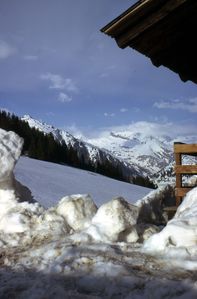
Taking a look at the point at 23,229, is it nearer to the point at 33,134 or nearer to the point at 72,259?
the point at 72,259

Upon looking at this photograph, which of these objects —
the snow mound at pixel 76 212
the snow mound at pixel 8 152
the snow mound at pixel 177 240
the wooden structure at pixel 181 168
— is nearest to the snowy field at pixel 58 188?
the wooden structure at pixel 181 168

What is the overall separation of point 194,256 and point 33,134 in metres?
57.6

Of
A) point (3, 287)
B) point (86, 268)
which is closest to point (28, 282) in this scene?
point (3, 287)

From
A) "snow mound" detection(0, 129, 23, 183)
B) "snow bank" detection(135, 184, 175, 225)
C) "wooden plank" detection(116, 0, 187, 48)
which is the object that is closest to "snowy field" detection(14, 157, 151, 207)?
"snow bank" detection(135, 184, 175, 225)

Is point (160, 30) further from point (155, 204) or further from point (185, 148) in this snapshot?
point (155, 204)

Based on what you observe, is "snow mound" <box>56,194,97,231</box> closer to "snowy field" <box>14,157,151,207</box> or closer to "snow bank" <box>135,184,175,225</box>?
"snow bank" <box>135,184,175,225</box>

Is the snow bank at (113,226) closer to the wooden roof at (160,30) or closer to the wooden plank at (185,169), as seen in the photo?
the wooden roof at (160,30)

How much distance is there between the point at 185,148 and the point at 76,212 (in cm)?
322

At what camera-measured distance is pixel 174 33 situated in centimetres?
737

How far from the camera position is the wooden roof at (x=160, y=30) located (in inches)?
256

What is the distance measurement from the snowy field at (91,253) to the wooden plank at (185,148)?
7.87 feet

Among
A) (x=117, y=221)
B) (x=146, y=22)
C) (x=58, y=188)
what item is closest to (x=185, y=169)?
(x=146, y=22)

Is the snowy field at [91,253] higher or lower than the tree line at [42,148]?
lower

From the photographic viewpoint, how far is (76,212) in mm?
6633
